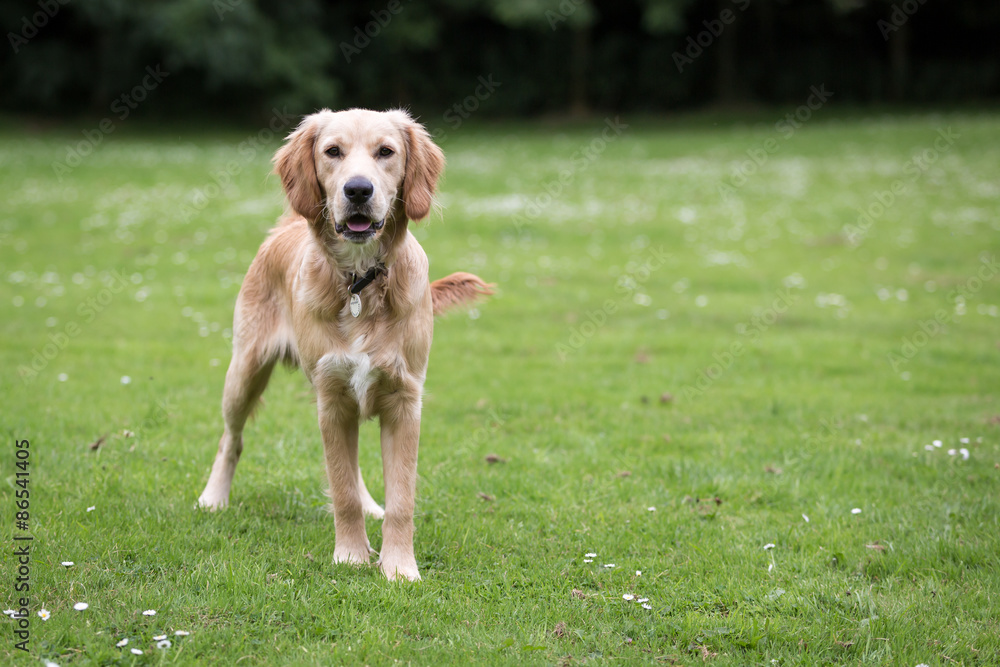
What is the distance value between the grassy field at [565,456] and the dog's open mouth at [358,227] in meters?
0.51

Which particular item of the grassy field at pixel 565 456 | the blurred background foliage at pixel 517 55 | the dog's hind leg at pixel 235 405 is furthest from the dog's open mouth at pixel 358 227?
the blurred background foliage at pixel 517 55

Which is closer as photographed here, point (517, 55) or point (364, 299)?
point (364, 299)

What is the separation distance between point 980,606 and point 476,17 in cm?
3647

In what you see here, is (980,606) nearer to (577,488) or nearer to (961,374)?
(577,488)

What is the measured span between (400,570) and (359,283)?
1306 millimetres

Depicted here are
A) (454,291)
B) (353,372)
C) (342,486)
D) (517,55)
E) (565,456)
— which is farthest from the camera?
(517,55)

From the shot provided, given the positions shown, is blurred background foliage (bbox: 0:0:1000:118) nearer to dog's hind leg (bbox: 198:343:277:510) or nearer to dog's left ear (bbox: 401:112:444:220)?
dog's hind leg (bbox: 198:343:277:510)

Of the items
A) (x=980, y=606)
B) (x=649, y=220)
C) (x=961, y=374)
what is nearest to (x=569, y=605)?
(x=980, y=606)

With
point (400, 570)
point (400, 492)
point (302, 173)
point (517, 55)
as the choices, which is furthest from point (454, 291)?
point (517, 55)

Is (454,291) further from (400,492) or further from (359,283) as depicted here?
(400,492)

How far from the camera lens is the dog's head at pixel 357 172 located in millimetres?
3871

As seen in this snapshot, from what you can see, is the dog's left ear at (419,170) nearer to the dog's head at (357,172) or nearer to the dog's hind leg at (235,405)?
the dog's head at (357,172)

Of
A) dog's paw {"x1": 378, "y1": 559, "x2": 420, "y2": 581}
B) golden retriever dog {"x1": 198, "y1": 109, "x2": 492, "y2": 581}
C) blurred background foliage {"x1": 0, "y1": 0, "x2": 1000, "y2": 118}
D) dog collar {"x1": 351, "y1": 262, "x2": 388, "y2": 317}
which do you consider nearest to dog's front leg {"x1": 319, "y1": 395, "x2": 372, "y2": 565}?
golden retriever dog {"x1": 198, "y1": 109, "x2": 492, "y2": 581}

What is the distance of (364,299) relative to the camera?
4.04 m
